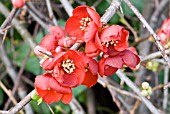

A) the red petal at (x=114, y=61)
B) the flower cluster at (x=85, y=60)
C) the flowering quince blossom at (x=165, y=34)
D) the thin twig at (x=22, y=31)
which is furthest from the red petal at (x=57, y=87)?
the thin twig at (x=22, y=31)

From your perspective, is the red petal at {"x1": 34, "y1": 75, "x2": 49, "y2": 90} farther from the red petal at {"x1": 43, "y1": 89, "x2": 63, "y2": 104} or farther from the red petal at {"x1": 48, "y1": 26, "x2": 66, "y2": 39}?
the red petal at {"x1": 48, "y1": 26, "x2": 66, "y2": 39}

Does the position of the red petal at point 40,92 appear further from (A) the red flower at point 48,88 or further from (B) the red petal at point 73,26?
(B) the red petal at point 73,26

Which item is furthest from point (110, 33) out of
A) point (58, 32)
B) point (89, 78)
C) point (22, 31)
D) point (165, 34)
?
point (22, 31)

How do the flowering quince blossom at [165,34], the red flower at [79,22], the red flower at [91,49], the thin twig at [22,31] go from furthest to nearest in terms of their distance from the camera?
the thin twig at [22,31], the flowering quince blossom at [165,34], the red flower at [79,22], the red flower at [91,49]

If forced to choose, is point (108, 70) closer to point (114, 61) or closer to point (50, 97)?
point (114, 61)

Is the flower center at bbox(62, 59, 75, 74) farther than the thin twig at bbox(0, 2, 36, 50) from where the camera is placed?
No

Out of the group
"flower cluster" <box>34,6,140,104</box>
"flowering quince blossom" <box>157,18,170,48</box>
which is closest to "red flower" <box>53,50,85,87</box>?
"flower cluster" <box>34,6,140,104</box>

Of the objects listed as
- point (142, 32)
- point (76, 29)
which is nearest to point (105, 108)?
point (142, 32)

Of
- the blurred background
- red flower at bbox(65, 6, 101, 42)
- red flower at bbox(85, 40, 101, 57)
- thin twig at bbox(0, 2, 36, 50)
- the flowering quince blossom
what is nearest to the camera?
red flower at bbox(85, 40, 101, 57)

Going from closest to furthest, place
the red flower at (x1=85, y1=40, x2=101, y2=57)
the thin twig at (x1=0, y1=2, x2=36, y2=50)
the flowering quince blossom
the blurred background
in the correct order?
the red flower at (x1=85, y1=40, x2=101, y2=57) < the flowering quince blossom < the thin twig at (x1=0, y1=2, x2=36, y2=50) < the blurred background
